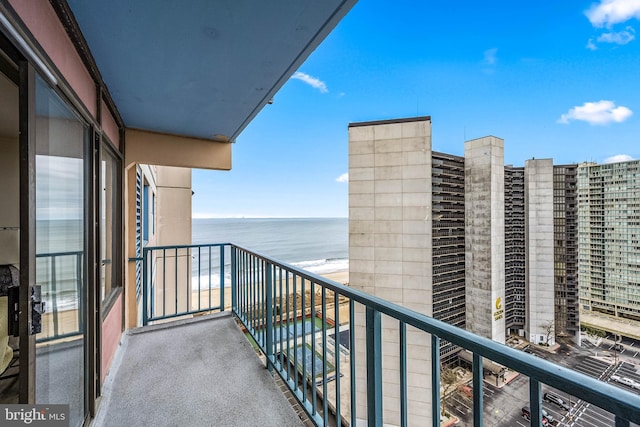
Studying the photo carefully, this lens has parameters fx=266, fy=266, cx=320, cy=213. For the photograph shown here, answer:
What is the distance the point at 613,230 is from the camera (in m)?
17.8

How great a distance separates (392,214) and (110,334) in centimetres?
932

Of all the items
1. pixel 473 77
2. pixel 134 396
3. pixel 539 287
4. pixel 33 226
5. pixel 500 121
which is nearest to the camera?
pixel 33 226

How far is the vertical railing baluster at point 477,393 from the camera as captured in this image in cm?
70

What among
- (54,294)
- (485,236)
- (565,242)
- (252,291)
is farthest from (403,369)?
(565,242)

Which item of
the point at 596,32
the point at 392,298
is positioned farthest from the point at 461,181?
the point at 596,32

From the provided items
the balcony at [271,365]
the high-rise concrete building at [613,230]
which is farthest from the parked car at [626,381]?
the balcony at [271,365]

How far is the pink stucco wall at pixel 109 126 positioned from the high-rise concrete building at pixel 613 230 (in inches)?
946

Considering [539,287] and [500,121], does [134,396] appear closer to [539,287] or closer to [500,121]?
[539,287]

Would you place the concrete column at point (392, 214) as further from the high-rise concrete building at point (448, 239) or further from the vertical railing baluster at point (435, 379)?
the vertical railing baluster at point (435, 379)

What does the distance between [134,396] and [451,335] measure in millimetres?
2220

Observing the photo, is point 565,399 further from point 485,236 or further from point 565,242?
point 565,242

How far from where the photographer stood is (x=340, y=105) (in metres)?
27.8

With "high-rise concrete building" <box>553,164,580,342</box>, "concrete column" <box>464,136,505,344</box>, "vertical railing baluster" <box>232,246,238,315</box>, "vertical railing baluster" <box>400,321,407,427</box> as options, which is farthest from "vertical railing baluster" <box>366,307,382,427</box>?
"high-rise concrete building" <box>553,164,580,342</box>

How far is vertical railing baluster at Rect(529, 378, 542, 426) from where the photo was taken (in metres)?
0.59
